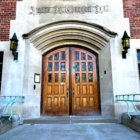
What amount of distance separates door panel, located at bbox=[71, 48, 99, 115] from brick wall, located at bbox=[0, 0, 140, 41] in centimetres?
158

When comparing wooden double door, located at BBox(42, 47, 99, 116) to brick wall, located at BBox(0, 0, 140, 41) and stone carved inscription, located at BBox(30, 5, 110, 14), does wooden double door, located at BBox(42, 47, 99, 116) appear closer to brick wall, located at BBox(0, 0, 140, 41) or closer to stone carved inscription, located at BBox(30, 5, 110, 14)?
stone carved inscription, located at BBox(30, 5, 110, 14)

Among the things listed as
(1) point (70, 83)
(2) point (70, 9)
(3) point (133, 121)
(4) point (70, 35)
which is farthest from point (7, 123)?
(2) point (70, 9)

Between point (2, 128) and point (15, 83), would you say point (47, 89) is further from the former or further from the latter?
point (2, 128)

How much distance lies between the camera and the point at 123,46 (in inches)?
151

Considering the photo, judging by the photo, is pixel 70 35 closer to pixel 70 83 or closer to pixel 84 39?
pixel 84 39

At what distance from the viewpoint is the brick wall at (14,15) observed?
403cm

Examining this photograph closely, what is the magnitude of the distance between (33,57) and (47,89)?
3.75ft

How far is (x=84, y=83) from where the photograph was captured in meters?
4.20

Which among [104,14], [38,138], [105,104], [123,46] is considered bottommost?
[38,138]

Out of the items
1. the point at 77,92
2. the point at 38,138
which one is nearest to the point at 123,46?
the point at 77,92

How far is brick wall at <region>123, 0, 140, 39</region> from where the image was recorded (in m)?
4.01

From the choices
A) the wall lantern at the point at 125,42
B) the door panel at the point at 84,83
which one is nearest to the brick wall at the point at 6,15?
the door panel at the point at 84,83

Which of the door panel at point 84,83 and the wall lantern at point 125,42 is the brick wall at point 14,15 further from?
the door panel at point 84,83

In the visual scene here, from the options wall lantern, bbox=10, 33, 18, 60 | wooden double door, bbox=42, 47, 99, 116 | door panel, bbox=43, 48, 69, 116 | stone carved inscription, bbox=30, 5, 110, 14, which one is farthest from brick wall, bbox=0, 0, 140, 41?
door panel, bbox=43, 48, 69, 116
